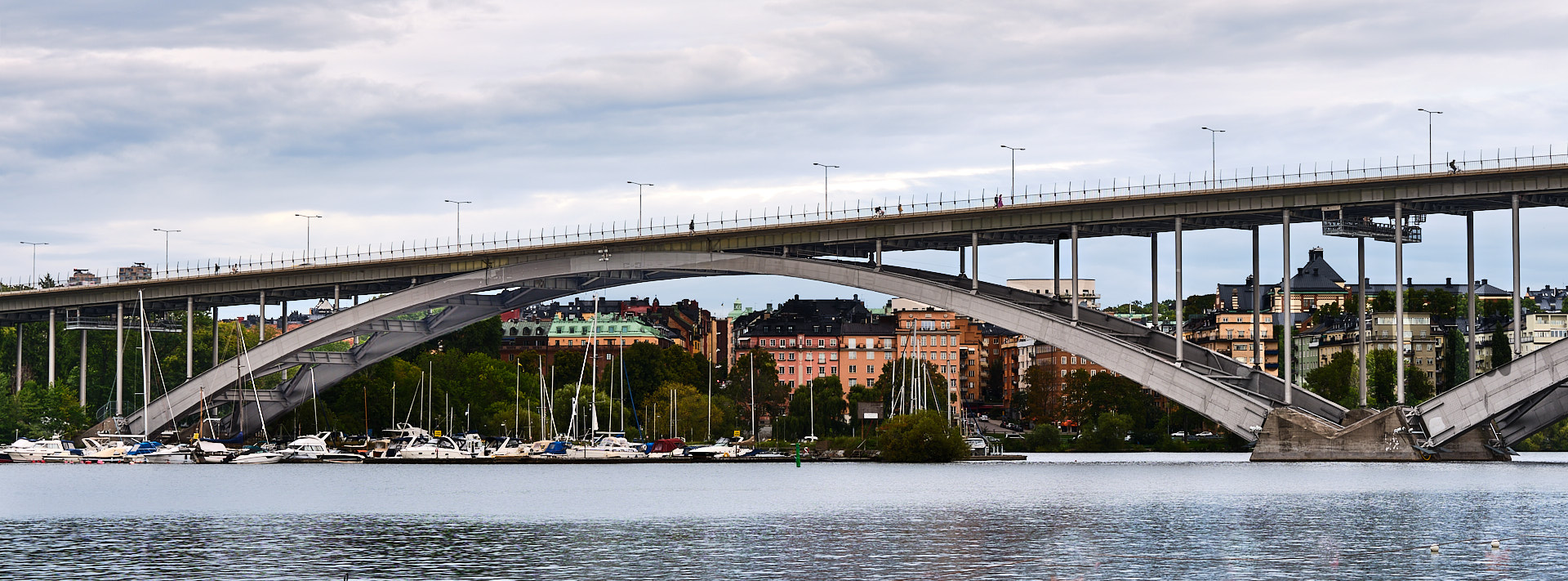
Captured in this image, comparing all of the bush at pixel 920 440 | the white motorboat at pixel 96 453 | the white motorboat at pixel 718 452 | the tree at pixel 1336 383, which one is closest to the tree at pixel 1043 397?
the tree at pixel 1336 383

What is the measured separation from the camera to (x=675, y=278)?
9694 cm

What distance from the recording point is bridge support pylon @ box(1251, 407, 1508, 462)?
70.6 meters

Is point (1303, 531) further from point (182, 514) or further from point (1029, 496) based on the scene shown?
point (182, 514)

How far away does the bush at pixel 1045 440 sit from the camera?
419ft

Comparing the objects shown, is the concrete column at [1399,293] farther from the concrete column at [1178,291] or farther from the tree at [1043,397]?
the tree at [1043,397]

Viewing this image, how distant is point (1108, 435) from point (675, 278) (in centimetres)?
4274

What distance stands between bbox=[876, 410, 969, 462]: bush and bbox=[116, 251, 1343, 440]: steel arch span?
9.02 meters

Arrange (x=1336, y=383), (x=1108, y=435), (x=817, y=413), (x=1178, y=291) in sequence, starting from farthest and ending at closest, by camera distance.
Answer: (x=817, y=413)
(x=1108, y=435)
(x=1336, y=383)
(x=1178, y=291)

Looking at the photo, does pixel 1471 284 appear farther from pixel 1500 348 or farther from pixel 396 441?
pixel 396 441

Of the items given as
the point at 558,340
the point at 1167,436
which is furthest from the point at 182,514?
the point at 558,340

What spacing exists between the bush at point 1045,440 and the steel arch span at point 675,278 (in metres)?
41.9

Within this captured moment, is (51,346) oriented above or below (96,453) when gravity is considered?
above

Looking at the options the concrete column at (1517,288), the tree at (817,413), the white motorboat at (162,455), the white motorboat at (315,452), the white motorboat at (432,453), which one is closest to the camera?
the concrete column at (1517,288)

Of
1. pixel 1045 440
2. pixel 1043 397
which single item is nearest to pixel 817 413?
pixel 1045 440
